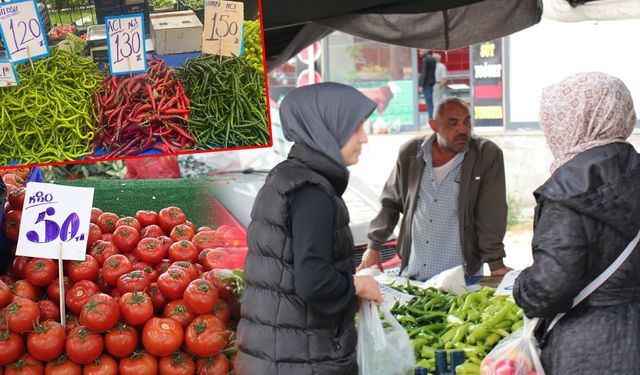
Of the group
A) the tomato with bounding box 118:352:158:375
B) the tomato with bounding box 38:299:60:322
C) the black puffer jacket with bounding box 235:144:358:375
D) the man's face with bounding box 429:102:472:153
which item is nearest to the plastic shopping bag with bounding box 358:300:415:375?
the black puffer jacket with bounding box 235:144:358:375

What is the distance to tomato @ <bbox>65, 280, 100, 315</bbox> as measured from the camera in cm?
301

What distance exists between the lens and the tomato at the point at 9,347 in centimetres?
288

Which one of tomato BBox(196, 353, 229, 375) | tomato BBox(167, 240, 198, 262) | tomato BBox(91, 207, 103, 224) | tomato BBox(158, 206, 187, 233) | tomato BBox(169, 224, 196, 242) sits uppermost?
tomato BBox(91, 207, 103, 224)

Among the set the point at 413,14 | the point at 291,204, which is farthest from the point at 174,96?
the point at 413,14

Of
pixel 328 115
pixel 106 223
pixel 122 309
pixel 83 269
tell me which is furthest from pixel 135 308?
pixel 328 115

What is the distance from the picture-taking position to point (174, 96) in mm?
2838

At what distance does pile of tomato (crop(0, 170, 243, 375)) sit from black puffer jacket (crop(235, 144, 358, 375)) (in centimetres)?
42

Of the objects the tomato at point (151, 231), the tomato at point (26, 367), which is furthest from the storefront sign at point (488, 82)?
the tomato at point (26, 367)

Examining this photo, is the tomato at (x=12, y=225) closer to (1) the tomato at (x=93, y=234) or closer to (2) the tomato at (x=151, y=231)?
(1) the tomato at (x=93, y=234)

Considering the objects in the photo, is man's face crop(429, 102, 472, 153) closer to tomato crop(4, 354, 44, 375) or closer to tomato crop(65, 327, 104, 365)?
tomato crop(65, 327, 104, 365)

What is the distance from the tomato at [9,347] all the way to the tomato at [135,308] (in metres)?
0.37

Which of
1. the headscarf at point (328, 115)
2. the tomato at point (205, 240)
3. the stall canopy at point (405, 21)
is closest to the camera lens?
the headscarf at point (328, 115)

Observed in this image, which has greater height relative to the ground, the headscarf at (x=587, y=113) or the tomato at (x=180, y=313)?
the headscarf at (x=587, y=113)

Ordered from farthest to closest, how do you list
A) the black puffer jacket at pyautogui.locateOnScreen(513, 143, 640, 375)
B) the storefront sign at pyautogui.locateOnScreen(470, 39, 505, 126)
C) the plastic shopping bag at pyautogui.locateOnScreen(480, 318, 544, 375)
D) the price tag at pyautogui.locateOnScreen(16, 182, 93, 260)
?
the storefront sign at pyautogui.locateOnScreen(470, 39, 505, 126) < the price tag at pyautogui.locateOnScreen(16, 182, 93, 260) < the plastic shopping bag at pyautogui.locateOnScreen(480, 318, 544, 375) < the black puffer jacket at pyautogui.locateOnScreen(513, 143, 640, 375)
